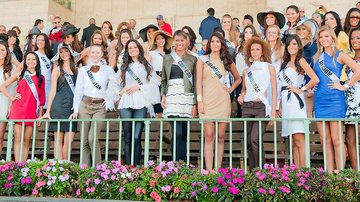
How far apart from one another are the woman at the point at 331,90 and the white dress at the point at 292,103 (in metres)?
0.21

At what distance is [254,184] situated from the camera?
5.62 metres

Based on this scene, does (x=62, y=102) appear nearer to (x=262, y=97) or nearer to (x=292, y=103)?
(x=262, y=97)

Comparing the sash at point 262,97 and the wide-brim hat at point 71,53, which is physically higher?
the wide-brim hat at point 71,53

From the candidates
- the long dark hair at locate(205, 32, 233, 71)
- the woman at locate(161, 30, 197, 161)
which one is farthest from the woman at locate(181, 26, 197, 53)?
the long dark hair at locate(205, 32, 233, 71)

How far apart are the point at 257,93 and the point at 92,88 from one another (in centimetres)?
240

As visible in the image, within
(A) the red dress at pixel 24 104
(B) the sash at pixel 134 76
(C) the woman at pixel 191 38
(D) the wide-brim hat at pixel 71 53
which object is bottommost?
(A) the red dress at pixel 24 104

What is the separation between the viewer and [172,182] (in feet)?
19.7

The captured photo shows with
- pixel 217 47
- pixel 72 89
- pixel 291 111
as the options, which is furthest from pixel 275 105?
pixel 72 89

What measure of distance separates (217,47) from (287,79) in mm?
1065

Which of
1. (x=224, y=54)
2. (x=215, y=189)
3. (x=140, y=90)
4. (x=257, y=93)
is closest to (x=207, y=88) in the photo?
(x=224, y=54)

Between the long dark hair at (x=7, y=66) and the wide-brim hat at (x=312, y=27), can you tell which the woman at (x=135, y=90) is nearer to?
the long dark hair at (x=7, y=66)

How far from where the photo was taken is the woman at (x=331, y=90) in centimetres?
655

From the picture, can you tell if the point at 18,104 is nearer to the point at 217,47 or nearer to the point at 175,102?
the point at 175,102

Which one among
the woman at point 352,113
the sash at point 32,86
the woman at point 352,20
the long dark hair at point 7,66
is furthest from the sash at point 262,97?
the long dark hair at point 7,66
